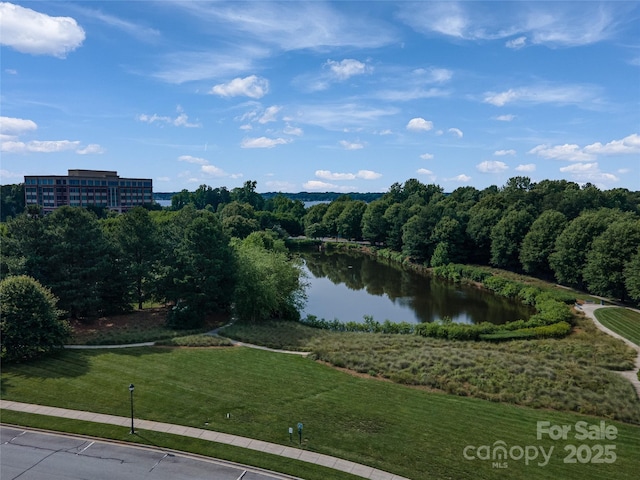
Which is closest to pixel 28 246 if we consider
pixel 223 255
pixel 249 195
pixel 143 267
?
pixel 143 267

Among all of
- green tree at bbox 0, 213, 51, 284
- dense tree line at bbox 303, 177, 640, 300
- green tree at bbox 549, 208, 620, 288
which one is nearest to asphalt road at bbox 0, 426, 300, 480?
green tree at bbox 0, 213, 51, 284

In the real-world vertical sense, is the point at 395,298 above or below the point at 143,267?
below

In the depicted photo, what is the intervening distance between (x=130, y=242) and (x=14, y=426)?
74.8ft

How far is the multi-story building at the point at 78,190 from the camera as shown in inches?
4697

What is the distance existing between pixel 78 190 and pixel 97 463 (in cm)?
12204

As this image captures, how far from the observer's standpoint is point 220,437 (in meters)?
19.8

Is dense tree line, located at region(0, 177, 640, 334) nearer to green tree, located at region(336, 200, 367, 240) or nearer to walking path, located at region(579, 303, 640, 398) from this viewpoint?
walking path, located at region(579, 303, 640, 398)

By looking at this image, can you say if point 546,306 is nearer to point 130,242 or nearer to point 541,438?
point 541,438

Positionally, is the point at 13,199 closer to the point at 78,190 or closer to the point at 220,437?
the point at 78,190

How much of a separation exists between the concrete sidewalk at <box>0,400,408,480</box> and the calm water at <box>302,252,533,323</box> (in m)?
29.3

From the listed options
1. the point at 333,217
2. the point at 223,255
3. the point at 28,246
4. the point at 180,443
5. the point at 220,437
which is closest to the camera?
the point at 180,443

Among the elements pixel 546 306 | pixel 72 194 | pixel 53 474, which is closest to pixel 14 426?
pixel 53 474

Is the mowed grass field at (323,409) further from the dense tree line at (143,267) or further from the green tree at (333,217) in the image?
the green tree at (333,217)

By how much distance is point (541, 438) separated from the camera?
67.4 feet
